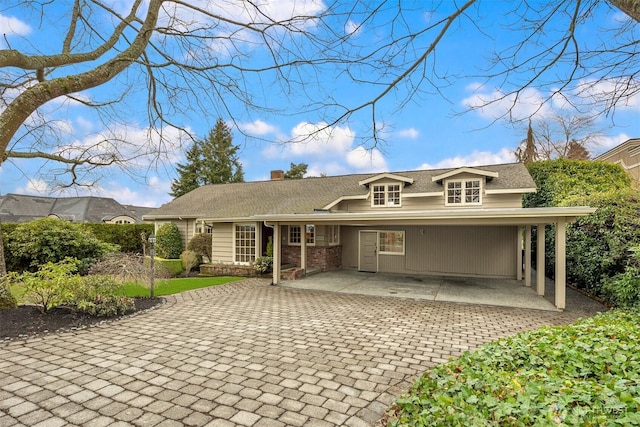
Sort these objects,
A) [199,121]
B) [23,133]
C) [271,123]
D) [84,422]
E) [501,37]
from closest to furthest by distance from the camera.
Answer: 1. [84,422]
2. [501,37]
3. [271,123]
4. [199,121]
5. [23,133]

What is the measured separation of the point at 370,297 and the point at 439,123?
559cm

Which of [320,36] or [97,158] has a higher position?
[320,36]

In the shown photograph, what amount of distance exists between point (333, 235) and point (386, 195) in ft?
9.06

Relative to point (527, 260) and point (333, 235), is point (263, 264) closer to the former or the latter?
point (333, 235)

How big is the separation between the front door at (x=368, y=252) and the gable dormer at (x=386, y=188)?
1248 mm

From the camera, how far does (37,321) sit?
549 cm

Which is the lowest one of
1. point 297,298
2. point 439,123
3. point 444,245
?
point 297,298

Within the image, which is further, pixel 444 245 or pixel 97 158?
pixel 444 245

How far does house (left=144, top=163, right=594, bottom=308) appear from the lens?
463 inches

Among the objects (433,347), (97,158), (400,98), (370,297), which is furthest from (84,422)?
(97,158)

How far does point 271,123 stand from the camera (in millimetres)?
5219

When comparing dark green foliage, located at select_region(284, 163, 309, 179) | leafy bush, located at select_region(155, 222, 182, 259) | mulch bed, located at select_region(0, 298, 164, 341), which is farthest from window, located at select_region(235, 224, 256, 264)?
dark green foliage, located at select_region(284, 163, 309, 179)

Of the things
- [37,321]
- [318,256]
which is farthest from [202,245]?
[37,321]

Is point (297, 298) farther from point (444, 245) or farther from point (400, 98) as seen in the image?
point (444, 245)
